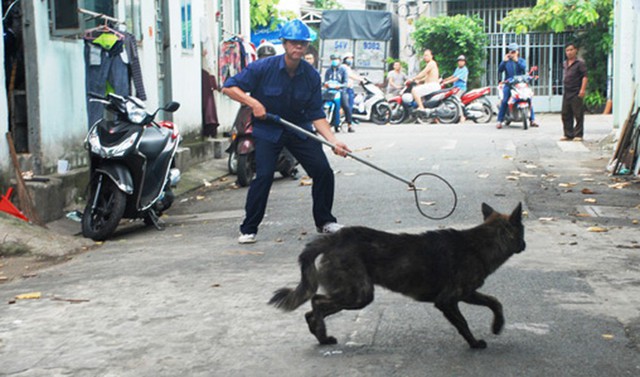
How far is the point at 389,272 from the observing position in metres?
4.79

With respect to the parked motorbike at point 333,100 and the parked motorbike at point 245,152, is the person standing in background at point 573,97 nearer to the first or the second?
the parked motorbike at point 333,100

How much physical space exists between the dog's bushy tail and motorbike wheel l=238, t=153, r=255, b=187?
781 centimetres

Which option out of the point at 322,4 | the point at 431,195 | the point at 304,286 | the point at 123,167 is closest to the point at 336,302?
the point at 304,286

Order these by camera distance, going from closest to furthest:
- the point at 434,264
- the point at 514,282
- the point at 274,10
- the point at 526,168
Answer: the point at 434,264 < the point at 514,282 < the point at 526,168 < the point at 274,10

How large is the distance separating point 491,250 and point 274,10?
25.6 metres

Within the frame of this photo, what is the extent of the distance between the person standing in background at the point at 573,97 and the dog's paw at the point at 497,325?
14231mm

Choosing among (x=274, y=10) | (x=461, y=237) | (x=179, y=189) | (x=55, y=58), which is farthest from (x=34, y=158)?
(x=274, y=10)

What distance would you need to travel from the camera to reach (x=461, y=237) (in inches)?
196

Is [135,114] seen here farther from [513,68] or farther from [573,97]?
[513,68]

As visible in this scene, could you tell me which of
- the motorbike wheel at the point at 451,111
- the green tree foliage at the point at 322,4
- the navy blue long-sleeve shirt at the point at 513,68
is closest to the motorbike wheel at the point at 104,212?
the navy blue long-sleeve shirt at the point at 513,68

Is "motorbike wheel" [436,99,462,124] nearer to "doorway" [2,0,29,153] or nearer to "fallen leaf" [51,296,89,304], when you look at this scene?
"doorway" [2,0,29,153]

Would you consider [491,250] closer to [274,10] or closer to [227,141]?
[227,141]

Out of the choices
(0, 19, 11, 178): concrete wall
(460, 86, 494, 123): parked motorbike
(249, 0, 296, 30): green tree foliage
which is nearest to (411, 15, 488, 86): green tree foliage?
(249, 0, 296, 30): green tree foliage

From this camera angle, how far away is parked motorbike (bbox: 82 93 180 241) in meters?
9.01
